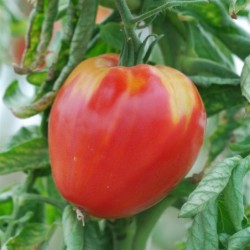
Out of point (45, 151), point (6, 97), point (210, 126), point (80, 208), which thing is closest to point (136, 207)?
point (80, 208)

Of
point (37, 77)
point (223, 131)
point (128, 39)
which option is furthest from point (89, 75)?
point (223, 131)

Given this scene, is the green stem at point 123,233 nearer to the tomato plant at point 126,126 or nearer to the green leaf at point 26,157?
the tomato plant at point 126,126

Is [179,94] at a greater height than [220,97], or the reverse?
[179,94]

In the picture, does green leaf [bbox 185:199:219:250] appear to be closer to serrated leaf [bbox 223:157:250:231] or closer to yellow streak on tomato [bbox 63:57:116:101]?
serrated leaf [bbox 223:157:250:231]

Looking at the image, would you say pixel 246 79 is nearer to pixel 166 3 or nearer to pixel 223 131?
pixel 166 3

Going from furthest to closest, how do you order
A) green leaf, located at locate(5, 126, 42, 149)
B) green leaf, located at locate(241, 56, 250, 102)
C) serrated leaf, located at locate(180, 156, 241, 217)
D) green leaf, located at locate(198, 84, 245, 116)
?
green leaf, located at locate(5, 126, 42, 149) → green leaf, located at locate(198, 84, 245, 116) → green leaf, located at locate(241, 56, 250, 102) → serrated leaf, located at locate(180, 156, 241, 217)

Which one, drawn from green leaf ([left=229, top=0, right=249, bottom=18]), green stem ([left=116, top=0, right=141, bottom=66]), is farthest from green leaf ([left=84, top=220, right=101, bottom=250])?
green leaf ([left=229, top=0, right=249, bottom=18])

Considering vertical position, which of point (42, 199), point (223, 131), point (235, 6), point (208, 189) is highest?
point (235, 6)
